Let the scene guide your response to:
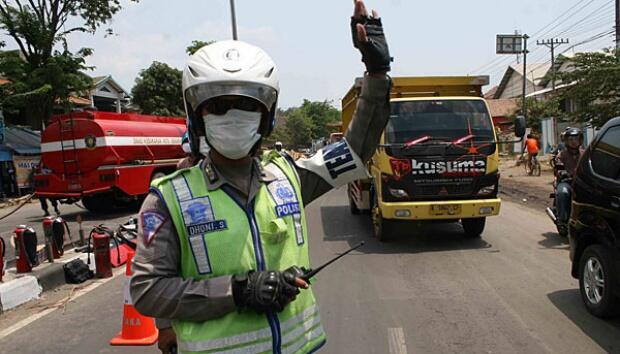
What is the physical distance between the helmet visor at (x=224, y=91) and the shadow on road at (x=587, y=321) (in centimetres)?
359

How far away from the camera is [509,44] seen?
47156mm

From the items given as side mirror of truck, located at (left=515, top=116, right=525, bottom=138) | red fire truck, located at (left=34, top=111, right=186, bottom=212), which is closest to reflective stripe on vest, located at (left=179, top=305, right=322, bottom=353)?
side mirror of truck, located at (left=515, top=116, right=525, bottom=138)

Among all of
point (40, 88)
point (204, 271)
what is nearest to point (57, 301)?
Result: point (204, 271)

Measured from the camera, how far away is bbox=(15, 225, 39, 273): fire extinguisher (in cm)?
656

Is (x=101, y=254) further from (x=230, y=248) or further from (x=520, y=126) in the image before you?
(x=520, y=126)

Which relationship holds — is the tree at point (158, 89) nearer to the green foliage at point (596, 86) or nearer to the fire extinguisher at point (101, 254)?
the green foliage at point (596, 86)

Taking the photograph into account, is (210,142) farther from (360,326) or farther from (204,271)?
(360,326)

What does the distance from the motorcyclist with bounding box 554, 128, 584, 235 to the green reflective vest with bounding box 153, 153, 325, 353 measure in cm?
706

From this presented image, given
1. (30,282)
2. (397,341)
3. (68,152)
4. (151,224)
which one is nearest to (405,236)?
(397,341)

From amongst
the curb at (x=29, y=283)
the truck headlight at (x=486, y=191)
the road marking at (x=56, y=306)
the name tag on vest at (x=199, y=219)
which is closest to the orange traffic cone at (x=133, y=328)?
the road marking at (x=56, y=306)

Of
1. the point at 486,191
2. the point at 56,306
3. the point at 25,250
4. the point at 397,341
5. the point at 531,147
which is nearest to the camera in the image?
the point at 397,341

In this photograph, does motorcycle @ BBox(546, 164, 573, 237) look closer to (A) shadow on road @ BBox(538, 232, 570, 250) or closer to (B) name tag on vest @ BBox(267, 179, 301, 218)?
(A) shadow on road @ BBox(538, 232, 570, 250)

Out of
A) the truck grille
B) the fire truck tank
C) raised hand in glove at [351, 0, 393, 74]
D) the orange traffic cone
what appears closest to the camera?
raised hand in glove at [351, 0, 393, 74]

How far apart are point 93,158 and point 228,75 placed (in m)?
12.4
